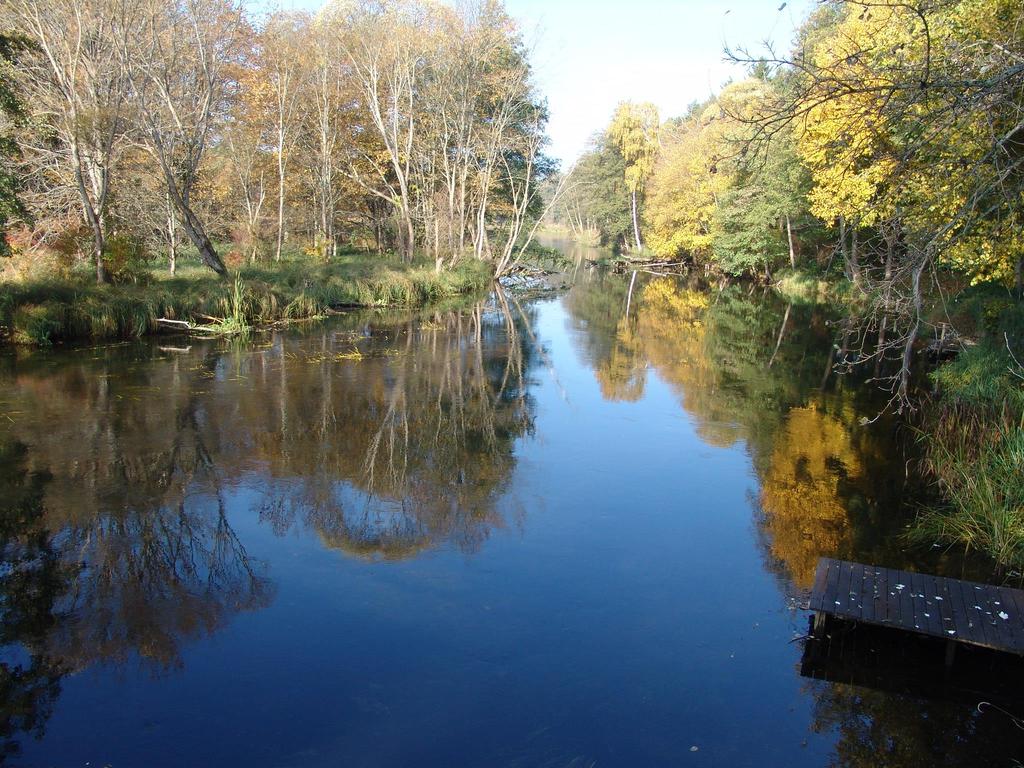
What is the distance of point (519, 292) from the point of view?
32.5 meters

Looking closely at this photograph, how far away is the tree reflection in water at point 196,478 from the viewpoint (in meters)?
6.04

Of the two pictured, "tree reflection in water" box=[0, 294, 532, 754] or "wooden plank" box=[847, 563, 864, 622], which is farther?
"tree reflection in water" box=[0, 294, 532, 754]

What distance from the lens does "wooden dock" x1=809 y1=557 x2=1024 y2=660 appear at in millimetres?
5488

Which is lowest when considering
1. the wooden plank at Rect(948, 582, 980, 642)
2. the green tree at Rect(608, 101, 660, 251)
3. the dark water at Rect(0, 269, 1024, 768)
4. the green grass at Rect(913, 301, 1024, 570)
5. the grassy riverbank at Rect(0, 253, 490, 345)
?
the dark water at Rect(0, 269, 1024, 768)

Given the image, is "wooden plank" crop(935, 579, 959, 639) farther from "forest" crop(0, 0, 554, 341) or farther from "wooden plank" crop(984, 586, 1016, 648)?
"forest" crop(0, 0, 554, 341)

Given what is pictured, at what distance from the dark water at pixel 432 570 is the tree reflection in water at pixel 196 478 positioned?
0.04 meters

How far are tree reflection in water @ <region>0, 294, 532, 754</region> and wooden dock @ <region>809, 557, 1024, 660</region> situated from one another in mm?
3448

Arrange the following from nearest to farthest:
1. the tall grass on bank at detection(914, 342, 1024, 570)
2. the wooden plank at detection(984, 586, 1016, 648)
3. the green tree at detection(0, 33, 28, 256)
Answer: the wooden plank at detection(984, 586, 1016, 648) → the tall grass on bank at detection(914, 342, 1024, 570) → the green tree at detection(0, 33, 28, 256)

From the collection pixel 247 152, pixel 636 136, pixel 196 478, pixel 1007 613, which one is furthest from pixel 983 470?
pixel 636 136

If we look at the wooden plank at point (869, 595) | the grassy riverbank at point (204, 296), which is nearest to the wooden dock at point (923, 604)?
the wooden plank at point (869, 595)

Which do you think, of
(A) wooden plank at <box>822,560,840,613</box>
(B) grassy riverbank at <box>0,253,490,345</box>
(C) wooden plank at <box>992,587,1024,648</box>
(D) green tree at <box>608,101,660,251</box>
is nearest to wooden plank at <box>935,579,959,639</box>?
(C) wooden plank at <box>992,587,1024,648</box>

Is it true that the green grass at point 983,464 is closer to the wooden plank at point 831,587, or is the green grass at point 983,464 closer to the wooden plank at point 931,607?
the wooden plank at point 931,607

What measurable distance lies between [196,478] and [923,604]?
25.7 feet

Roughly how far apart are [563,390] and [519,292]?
18372 millimetres
